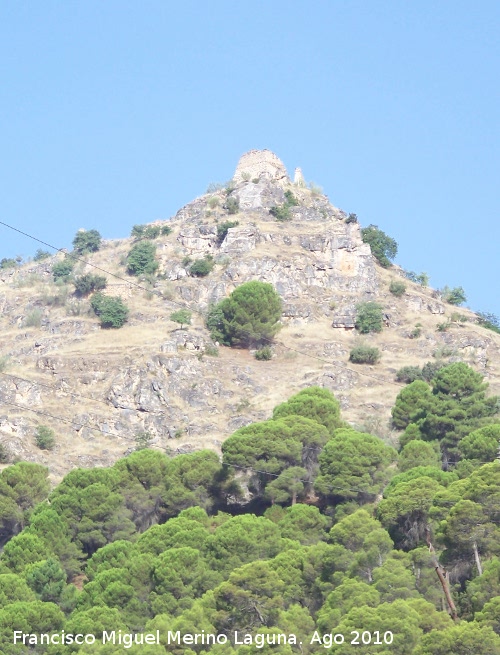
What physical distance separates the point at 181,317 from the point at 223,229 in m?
12.1

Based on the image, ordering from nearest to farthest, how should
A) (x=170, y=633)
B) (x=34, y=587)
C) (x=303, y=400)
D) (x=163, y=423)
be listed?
(x=170, y=633)
(x=34, y=587)
(x=303, y=400)
(x=163, y=423)

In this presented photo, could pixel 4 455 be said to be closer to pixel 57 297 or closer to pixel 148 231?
pixel 57 297

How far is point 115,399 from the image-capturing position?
3420 inches

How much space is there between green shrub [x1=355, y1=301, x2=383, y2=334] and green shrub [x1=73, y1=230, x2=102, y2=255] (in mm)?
23808

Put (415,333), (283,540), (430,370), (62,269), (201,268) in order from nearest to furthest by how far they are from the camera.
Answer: (283,540) → (430,370) → (415,333) → (201,268) → (62,269)

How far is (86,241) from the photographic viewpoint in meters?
113

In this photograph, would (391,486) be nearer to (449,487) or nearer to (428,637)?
(449,487)

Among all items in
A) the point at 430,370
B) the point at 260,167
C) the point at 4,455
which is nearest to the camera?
the point at 4,455

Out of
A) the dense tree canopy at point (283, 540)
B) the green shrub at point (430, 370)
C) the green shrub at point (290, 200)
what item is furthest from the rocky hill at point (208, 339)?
the dense tree canopy at point (283, 540)

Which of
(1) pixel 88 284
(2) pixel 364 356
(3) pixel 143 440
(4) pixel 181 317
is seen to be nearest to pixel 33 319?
(1) pixel 88 284

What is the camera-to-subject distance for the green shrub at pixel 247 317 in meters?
93.0

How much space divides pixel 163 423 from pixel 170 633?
1299 inches

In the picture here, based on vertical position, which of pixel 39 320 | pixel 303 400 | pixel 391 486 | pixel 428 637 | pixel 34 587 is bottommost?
pixel 428 637

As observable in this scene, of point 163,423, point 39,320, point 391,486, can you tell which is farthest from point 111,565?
point 39,320
